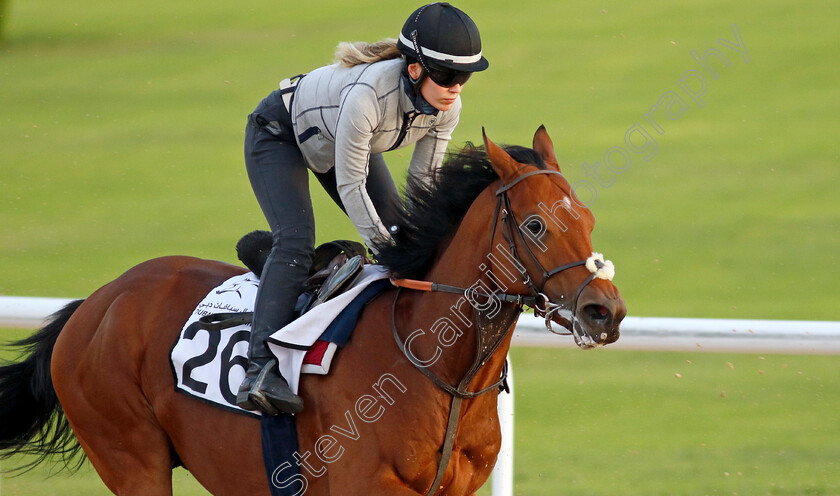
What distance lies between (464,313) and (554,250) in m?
0.37

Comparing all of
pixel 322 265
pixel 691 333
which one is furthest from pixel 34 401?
pixel 691 333

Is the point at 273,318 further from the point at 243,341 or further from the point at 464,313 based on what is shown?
the point at 464,313

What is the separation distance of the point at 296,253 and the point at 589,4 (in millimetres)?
14881

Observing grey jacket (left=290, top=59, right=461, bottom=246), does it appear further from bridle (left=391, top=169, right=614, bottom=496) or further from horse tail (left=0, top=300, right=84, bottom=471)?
horse tail (left=0, top=300, right=84, bottom=471)

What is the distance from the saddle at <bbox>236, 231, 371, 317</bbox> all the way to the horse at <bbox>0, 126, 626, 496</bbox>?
4.6 inches

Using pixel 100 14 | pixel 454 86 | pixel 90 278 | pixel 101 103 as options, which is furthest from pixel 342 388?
pixel 100 14

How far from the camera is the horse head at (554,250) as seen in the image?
2408mm

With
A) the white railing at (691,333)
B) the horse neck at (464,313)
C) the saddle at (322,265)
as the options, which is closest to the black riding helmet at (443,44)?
the horse neck at (464,313)

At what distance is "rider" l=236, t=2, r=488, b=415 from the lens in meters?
2.85

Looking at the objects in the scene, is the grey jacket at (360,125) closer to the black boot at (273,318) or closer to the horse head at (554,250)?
the black boot at (273,318)

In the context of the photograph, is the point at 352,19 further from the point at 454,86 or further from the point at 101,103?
the point at 454,86

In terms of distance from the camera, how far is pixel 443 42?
280 centimetres

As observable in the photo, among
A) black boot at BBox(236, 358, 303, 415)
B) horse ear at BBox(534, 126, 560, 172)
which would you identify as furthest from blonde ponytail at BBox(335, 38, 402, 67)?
black boot at BBox(236, 358, 303, 415)

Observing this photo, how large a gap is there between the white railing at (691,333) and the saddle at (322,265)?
0.95 m
